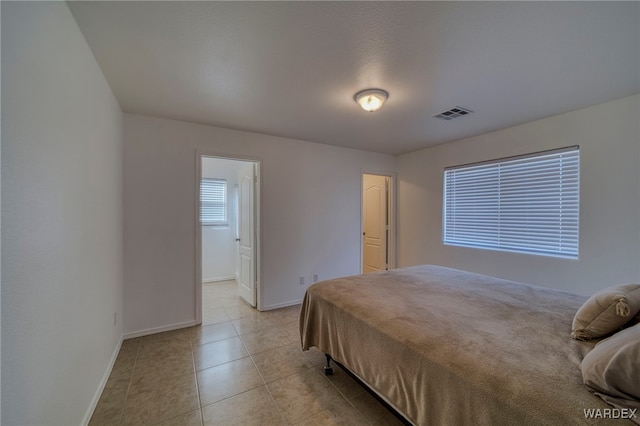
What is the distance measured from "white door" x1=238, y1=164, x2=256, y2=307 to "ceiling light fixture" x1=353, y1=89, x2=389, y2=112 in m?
1.90

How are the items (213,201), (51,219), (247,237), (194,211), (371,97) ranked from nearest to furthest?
(51,219)
(371,97)
(194,211)
(247,237)
(213,201)

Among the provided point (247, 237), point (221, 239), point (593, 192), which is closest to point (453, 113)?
point (593, 192)

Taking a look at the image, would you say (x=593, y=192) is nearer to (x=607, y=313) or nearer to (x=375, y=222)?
(x=607, y=313)

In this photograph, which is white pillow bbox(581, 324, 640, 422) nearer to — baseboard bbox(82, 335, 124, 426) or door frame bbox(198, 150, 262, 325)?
baseboard bbox(82, 335, 124, 426)

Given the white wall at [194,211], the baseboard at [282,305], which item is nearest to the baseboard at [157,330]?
the white wall at [194,211]

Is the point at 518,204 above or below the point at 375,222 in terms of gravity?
above

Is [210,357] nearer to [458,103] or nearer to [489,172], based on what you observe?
[458,103]

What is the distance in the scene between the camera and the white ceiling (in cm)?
140

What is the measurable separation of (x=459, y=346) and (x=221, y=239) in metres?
4.87

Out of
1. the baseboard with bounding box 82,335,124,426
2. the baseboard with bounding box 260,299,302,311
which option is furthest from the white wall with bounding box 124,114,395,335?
the baseboard with bounding box 82,335,124,426

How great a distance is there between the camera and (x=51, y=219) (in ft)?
4.00

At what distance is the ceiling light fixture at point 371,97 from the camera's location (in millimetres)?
2218

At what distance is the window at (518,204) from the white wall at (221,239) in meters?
4.02

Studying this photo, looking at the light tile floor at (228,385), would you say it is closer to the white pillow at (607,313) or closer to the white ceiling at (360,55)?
the white pillow at (607,313)
